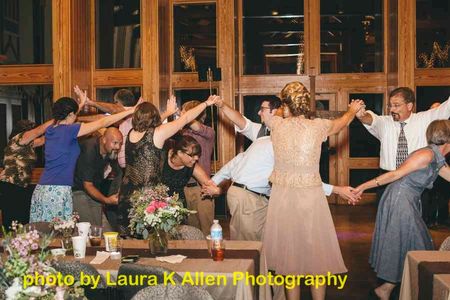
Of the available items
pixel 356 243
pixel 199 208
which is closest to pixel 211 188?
pixel 199 208

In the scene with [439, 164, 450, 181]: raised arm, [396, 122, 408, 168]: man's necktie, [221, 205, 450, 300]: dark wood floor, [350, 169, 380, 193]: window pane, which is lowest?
[221, 205, 450, 300]: dark wood floor

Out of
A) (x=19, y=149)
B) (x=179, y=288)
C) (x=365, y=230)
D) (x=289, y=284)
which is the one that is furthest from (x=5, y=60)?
(x=179, y=288)

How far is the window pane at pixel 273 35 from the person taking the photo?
31.3ft

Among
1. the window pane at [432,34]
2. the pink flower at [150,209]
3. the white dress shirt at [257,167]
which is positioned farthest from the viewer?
the window pane at [432,34]

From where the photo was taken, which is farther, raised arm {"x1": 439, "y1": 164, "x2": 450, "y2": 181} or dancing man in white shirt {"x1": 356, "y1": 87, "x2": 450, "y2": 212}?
dancing man in white shirt {"x1": 356, "y1": 87, "x2": 450, "y2": 212}

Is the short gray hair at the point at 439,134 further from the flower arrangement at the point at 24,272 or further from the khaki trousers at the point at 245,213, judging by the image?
the flower arrangement at the point at 24,272

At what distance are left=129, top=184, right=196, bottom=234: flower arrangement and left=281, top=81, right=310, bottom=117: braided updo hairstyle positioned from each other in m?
1.17

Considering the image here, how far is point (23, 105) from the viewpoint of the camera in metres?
8.84

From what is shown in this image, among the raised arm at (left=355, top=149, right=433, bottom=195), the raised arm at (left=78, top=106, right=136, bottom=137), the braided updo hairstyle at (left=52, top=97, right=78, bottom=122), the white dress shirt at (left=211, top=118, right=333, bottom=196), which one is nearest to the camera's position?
the raised arm at (left=355, top=149, right=433, bottom=195)

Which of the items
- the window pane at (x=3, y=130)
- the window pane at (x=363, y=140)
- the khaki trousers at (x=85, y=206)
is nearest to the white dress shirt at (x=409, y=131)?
the khaki trousers at (x=85, y=206)

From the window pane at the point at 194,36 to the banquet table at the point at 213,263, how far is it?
220 inches

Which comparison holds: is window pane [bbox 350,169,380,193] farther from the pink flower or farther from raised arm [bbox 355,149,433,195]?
the pink flower

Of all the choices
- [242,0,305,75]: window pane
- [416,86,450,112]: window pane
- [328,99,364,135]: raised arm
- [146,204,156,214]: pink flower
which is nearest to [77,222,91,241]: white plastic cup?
[146,204,156,214]: pink flower

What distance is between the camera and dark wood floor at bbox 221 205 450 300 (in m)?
5.27
